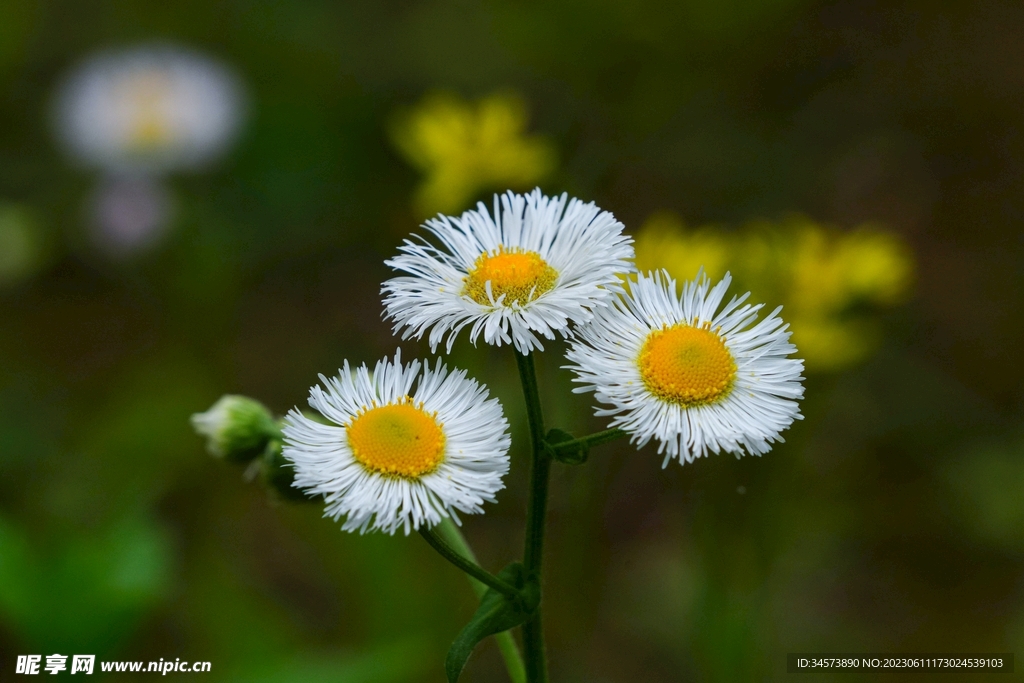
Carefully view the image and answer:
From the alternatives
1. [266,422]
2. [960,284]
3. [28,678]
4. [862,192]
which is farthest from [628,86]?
[28,678]

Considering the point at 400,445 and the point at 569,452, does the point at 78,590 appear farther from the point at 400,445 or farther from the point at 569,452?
the point at 569,452

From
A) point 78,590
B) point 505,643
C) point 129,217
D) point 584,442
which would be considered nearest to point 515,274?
point 584,442

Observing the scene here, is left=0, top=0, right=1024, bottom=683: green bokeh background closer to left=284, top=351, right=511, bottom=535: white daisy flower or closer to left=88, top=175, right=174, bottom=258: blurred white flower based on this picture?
left=88, top=175, right=174, bottom=258: blurred white flower

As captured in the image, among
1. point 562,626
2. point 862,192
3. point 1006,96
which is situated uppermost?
point 1006,96

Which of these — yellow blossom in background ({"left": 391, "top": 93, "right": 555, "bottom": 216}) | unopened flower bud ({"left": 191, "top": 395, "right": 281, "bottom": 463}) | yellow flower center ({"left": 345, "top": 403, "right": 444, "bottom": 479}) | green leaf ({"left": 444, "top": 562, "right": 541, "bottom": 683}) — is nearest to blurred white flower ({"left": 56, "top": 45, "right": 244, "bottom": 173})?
yellow blossom in background ({"left": 391, "top": 93, "right": 555, "bottom": 216})

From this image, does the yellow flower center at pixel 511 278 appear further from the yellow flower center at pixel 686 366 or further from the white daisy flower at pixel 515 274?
the yellow flower center at pixel 686 366

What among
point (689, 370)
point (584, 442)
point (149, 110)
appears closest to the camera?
point (584, 442)

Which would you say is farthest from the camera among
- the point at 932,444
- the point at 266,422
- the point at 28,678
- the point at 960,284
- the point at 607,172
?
the point at 960,284

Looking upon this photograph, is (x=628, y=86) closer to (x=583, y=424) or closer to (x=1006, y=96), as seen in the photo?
(x=583, y=424)
